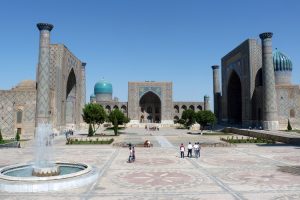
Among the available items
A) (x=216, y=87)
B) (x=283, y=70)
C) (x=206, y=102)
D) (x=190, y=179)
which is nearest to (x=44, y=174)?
(x=190, y=179)

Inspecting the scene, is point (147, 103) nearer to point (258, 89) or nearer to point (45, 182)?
point (258, 89)

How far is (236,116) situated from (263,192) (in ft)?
131

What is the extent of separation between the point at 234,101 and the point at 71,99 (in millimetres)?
22694

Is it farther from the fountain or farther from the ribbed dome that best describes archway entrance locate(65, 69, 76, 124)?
the fountain

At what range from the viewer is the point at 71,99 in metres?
41.1

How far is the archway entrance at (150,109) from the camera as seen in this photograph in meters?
64.6

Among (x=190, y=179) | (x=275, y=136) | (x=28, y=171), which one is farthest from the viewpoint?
(x=275, y=136)

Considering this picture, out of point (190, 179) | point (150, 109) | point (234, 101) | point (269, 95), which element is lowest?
point (190, 179)

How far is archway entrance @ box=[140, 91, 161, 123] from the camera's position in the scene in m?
64.6

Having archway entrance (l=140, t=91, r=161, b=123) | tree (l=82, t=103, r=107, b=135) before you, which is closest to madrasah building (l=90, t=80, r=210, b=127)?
archway entrance (l=140, t=91, r=161, b=123)

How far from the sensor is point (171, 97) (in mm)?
58438

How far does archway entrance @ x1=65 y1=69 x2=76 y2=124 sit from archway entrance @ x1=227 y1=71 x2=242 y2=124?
21.5 m

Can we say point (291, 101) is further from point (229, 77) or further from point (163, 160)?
point (163, 160)

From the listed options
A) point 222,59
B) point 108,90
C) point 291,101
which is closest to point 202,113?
point 291,101
